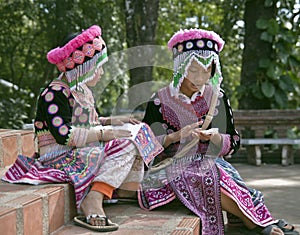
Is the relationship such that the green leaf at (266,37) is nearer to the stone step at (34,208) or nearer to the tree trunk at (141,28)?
the tree trunk at (141,28)

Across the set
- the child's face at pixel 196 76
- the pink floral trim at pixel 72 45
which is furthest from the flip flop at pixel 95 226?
the child's face at pixel 196 76

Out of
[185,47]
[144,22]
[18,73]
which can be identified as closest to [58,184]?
[185,47]

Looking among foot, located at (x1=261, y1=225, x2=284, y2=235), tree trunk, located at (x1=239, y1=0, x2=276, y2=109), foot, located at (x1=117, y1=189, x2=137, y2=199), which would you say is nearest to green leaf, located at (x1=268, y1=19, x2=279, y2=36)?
tree trunk, located at (x1=239, y1=0, x2=276, y2=109)

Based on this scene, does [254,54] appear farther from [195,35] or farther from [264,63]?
[195,35]

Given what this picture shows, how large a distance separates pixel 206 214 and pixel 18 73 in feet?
28.7

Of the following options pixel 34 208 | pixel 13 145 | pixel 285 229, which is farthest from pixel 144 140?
pixel 13 145

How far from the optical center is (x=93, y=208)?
2.81 metres

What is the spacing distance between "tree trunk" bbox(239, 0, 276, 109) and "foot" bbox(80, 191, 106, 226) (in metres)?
4.89

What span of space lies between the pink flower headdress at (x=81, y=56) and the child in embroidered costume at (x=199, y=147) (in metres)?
0.59

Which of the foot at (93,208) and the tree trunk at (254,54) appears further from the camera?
the tree trunk at (254,54)

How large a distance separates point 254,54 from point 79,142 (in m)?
4.93

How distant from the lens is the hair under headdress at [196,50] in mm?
3324

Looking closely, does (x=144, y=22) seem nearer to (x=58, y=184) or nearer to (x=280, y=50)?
(x=280, y=50)

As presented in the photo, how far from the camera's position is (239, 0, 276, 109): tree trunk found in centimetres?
745
